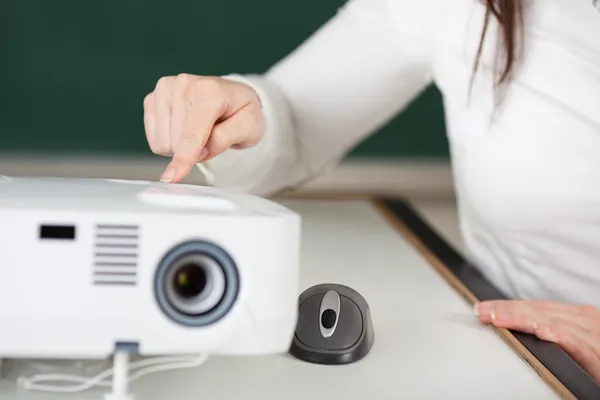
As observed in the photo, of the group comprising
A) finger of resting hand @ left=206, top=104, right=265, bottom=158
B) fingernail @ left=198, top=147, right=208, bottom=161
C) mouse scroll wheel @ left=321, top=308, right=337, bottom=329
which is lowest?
mouse scroll wheel @ left=321, top=308, right=337, bottom=329

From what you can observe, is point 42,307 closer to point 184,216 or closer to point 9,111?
point 184,216

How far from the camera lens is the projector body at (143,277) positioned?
447 millimetres

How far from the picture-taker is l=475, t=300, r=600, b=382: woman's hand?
0.66m

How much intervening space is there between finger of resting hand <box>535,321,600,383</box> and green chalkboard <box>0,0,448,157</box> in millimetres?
798

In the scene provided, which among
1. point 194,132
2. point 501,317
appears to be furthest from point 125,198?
point 501,317

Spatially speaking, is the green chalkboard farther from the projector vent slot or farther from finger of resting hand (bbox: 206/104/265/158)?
the projector vent slot

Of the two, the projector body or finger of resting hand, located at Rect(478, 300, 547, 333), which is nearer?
the projector body

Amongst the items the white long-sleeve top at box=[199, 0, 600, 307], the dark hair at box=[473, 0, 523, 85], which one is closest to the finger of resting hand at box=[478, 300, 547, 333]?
the white long-sleeve top at box=[199, 0, 600, 307]

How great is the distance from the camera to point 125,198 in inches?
19.6

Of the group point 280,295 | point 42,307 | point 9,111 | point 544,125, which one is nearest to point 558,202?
point 544,125

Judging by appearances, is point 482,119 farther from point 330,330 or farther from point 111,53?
point 111,53

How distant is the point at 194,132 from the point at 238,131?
0.07 metres

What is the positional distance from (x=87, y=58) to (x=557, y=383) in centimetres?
95

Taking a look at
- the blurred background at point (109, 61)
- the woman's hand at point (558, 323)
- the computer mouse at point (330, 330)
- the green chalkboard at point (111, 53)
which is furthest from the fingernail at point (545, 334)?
the green chalkboard at point (111, 53)
